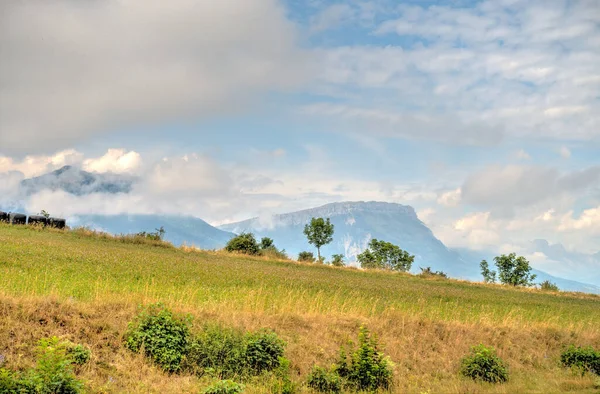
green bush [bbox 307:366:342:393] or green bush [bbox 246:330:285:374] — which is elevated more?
green bush [bbox 246:330:285:374]

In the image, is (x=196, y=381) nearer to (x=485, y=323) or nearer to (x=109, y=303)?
(x=109, y=303)

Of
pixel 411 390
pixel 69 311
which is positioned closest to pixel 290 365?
pixel 411 390

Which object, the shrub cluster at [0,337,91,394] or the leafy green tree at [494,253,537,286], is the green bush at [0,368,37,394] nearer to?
the shrub cluster at [0,337,91,394]

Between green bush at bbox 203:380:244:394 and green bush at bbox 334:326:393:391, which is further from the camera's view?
green bush at bbox 334:326:393:391

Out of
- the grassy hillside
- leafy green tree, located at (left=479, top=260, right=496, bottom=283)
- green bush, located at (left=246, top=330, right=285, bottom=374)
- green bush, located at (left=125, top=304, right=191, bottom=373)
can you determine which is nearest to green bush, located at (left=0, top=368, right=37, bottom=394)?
the grassy hillside

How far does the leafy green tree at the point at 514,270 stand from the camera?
8575cm

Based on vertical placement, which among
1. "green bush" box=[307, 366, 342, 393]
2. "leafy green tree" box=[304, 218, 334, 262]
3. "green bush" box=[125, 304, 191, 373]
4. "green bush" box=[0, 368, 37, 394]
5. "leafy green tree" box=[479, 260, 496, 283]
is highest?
"leafy green tree" box=[304, 218, 334, 262]

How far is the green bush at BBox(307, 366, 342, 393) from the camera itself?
15016mm

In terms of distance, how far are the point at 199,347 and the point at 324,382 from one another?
450cm

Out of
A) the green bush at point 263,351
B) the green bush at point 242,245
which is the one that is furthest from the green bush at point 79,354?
the green bush at point 242,245

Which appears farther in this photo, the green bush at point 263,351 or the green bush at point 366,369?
the green bush at point 263,351

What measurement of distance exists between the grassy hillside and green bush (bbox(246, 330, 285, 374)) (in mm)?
789

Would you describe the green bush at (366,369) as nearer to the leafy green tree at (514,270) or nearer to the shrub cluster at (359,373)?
the shrub cluster at (359,373)

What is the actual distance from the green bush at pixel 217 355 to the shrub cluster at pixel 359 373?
2621 millimetres
